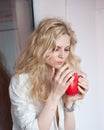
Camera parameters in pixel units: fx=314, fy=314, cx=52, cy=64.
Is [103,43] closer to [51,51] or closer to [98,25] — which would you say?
[98,25]

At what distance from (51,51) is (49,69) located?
119mm

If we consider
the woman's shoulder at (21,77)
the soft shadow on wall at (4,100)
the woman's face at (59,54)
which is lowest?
the soft shadow on wall at (4,100)

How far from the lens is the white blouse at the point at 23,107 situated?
1.26 m

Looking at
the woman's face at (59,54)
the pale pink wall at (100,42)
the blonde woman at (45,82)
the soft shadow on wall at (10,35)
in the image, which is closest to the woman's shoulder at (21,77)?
the blonde woman at (45,82)

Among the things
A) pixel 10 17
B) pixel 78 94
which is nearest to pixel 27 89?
pixel 78 94

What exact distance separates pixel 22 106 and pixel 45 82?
0.17 metres

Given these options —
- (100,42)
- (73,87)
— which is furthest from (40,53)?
(100,42)

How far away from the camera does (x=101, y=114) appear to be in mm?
1747

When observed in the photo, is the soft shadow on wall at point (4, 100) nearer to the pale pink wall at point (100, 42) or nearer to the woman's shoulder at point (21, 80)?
the woman's shoulder at point (21, 80)

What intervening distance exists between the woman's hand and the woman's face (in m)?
0.11

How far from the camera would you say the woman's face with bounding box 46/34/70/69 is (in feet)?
4.29

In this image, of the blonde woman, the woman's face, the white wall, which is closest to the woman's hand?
the blonde woman

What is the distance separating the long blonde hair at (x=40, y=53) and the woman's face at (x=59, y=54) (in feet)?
0.05

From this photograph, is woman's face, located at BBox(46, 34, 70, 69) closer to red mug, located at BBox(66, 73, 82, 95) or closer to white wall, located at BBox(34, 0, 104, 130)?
red mug, located at BBox(66, 73, 82, 95)
